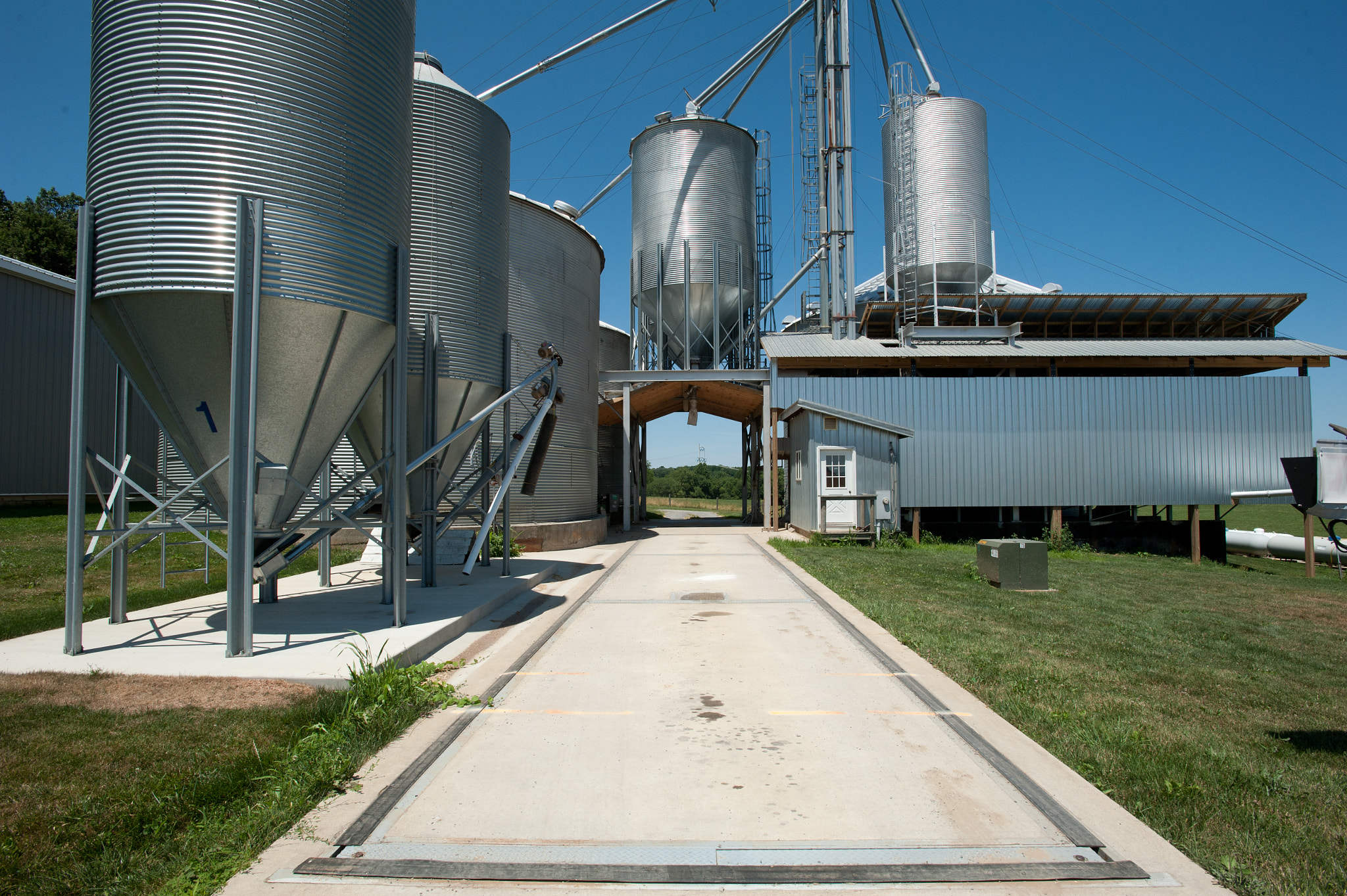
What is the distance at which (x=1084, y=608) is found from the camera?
34.1 ft

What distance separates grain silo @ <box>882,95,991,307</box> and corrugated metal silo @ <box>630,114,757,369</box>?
595 centimetres

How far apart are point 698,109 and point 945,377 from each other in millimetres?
15852

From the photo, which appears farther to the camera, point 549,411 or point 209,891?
point 549,411

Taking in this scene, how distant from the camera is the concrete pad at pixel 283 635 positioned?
651 centimetres

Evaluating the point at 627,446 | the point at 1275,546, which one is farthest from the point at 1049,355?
the point at 627,446

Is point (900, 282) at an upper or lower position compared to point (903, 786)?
upper

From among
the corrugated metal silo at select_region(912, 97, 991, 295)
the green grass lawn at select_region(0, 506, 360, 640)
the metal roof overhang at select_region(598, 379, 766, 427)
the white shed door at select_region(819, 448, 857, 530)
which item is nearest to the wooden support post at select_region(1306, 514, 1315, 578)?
the white shed door at select_region(819, 448, 857, 530)

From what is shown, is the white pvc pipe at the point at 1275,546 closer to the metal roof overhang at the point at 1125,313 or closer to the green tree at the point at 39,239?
the metal roof overhang at the point at 1125,313

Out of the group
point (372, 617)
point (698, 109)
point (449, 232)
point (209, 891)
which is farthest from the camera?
point (698, 109)

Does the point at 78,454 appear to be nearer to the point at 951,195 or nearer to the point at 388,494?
the point at 388,494

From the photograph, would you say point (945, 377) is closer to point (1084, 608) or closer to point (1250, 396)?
point (1250, 396)

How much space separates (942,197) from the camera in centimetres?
2691

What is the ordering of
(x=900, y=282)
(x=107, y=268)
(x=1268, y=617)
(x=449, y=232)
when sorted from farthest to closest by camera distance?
(x=900, y=282) → (x=449, y=232) → (x=1268, y=617) → (x=107, y=268)

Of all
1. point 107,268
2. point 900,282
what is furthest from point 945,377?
point 107,268
